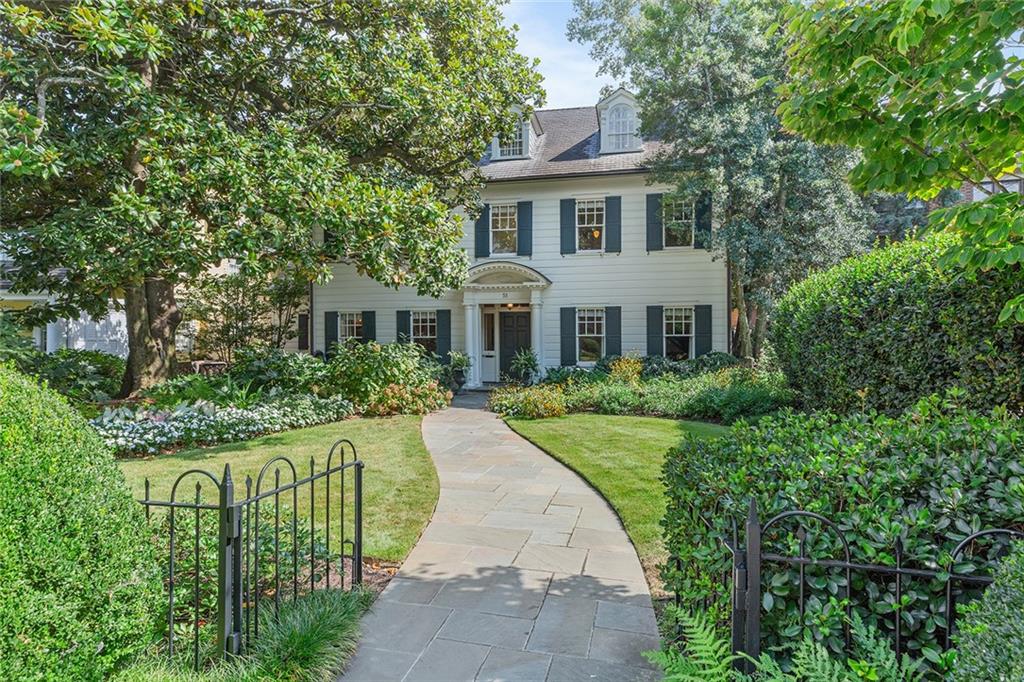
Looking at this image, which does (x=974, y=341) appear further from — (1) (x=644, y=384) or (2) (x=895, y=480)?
(1) (x=644, y=384)

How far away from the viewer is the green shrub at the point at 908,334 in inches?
151

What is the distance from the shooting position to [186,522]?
3859 mm

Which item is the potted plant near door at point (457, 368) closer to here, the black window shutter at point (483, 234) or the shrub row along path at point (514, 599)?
the black window shutter at point (483, 234)

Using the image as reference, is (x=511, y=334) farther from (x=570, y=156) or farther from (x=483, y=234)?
(x=570, y=156)

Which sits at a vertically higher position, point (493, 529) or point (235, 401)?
point (235, 401)

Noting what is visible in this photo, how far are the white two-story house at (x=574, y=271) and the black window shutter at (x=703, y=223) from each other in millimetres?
44

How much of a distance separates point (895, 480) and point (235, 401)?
9.86m

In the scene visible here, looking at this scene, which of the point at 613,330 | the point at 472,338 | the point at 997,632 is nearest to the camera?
the point at 997,632

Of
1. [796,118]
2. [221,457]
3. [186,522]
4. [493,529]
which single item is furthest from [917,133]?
[221,457]

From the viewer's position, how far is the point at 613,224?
1502 cm

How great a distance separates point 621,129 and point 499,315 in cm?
619

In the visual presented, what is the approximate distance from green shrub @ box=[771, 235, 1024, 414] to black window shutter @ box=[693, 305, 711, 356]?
7078 millimetres

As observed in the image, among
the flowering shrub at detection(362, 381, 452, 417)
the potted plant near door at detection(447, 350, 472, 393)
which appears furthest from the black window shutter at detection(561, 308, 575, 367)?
the flowering shrub at detection(362, 381, 452, 417)

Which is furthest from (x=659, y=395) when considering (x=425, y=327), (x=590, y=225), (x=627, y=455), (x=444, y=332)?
(x=425, y=327)
